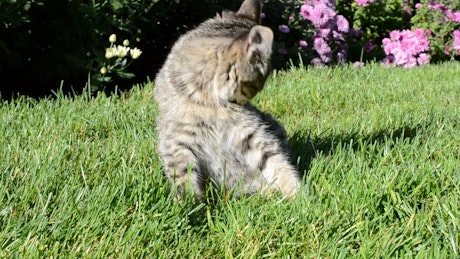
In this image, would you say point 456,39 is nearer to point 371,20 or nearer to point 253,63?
point 371,20

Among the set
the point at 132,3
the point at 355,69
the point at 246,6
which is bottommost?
the point at 355,69

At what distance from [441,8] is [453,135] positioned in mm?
4703

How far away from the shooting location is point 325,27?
23.1ft

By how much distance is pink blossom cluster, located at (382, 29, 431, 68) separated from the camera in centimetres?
752

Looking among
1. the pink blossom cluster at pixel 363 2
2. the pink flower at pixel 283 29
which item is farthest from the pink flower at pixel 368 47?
the pink flower at pixel 283 29

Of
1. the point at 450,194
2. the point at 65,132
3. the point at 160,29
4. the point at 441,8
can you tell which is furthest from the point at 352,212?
the point at 441,8

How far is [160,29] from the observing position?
6547mm

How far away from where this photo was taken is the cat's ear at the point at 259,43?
2.54 metres

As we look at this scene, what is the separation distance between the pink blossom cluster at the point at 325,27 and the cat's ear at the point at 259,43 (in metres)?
4.23

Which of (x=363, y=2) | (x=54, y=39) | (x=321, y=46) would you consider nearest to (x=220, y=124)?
(x=54, y=39)

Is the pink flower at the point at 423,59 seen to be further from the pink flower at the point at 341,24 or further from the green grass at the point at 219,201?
the green grass at the point at 219,201

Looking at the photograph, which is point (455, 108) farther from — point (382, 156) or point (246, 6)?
point (246, 6)

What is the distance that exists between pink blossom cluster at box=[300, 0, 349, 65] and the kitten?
3970 millimetres

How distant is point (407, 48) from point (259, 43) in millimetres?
5357
